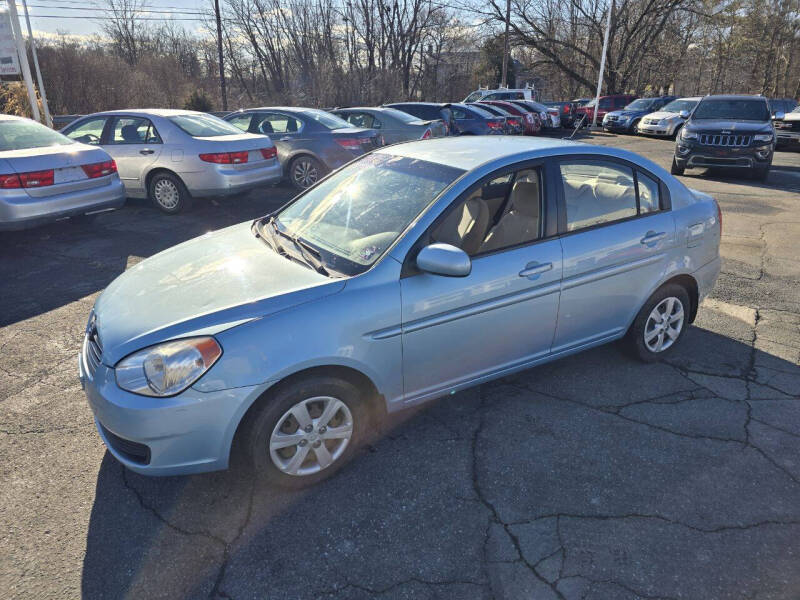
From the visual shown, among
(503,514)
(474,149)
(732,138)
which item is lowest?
(503,514)

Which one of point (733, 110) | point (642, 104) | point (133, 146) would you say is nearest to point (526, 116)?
point (642, 104)

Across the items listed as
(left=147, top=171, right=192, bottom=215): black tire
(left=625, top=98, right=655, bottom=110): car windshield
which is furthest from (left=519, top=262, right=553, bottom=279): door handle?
(left=625, top=98, right=655, bottom=110): car windshield

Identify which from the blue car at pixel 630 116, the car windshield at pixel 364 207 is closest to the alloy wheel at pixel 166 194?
the car windshield at pixel 364 207

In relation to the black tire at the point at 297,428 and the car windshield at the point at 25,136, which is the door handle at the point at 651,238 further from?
the car windshield at the point at 25,136

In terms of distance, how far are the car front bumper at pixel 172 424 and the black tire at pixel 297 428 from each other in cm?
9

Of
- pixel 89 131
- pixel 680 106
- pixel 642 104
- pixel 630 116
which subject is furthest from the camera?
pixel 642 104

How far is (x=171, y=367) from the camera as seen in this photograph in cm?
238

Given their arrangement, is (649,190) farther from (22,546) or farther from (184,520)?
(22,546)

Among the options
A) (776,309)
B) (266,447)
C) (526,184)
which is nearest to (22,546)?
(266,447)

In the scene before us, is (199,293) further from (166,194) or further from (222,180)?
(166,194)

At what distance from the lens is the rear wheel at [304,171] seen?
32.3 feet

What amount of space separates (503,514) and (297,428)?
1077mm

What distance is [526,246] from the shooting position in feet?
10.4

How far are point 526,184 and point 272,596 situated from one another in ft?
8.38
